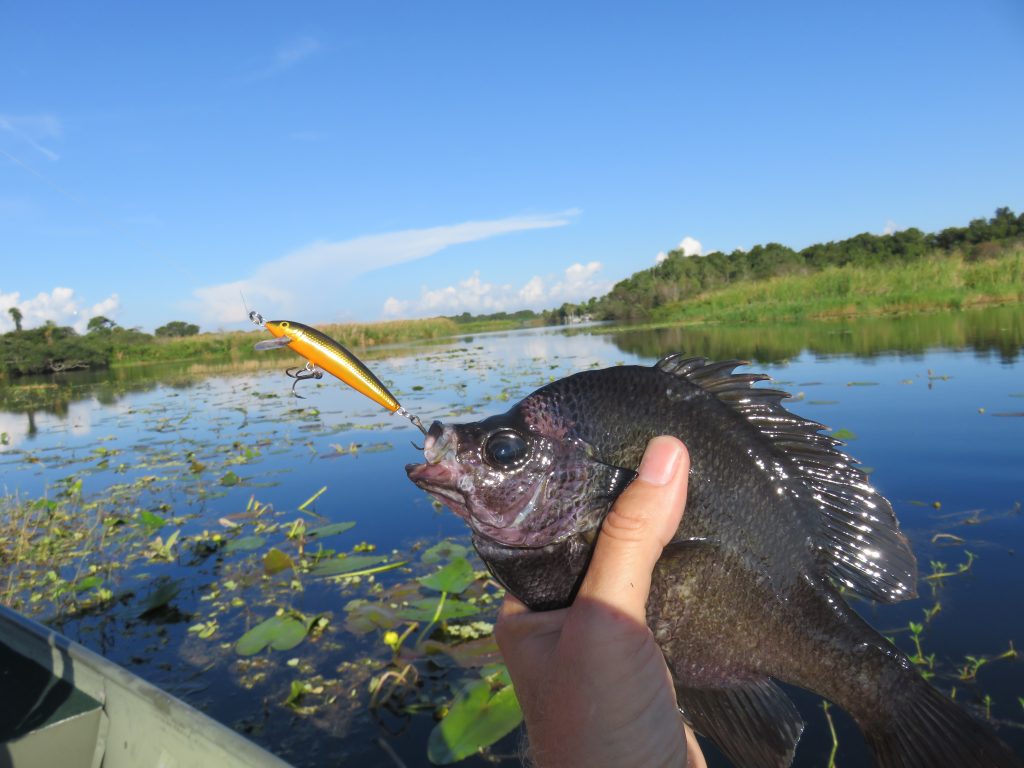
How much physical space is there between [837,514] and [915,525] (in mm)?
5196

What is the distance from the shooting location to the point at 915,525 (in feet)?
19.3

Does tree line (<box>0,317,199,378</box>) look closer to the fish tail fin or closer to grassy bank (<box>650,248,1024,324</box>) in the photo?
grassy bank (<box>650,248,1024,324</box>)

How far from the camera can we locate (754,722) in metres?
1.76

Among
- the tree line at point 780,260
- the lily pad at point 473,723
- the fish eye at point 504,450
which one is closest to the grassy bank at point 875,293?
the tree line at point 780,260

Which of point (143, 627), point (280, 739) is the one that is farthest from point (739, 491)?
point (143, 627)

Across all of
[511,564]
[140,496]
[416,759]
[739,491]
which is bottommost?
[416,759]

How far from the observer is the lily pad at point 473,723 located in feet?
11.5

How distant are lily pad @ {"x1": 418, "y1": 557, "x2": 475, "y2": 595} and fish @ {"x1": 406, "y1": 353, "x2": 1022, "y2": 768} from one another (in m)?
3.21

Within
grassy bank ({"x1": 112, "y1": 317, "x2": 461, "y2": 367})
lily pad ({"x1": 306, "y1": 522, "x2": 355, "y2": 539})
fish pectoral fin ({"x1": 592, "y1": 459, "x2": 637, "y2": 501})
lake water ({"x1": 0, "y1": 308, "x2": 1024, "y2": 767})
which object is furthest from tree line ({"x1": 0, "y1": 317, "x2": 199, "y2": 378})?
fish pectoral fin ({"x1": 592, "y1": 459, "x2": 637, "y2": 501})

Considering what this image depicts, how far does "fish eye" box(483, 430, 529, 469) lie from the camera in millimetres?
1682

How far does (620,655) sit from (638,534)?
30 cm

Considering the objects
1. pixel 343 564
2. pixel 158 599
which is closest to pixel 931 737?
pixel 343 564

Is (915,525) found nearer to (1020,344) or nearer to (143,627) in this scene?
(143,627)

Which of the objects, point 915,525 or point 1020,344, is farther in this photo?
point 1020,344
